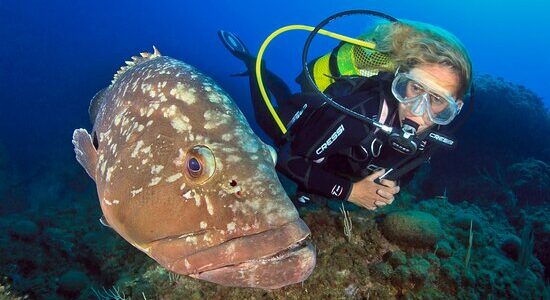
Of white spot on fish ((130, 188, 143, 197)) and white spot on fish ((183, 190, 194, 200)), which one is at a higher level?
white spot on fish ((183, 190, 194, 200))

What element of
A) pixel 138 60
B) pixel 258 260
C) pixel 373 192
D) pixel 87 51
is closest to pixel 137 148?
pixel 258 260

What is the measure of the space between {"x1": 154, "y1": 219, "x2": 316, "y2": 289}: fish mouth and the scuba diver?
101 inches

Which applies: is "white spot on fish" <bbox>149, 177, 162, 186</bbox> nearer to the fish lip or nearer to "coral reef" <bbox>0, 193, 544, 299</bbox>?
the fish lip

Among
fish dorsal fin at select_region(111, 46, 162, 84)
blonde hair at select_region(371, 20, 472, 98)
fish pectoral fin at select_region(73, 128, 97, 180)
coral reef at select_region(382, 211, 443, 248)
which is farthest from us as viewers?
coral reef at select_region(382, 211, 443, 248)

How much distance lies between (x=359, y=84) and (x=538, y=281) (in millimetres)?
3819

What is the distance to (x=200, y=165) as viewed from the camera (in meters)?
1.95

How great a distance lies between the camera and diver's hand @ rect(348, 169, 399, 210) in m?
4.14

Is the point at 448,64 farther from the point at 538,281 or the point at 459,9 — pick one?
the point at 459,9

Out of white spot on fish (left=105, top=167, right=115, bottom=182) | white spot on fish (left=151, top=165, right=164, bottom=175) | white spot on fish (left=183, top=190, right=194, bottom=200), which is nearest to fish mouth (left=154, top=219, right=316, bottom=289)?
white spot on fish (left=183, top=190, right=194, bottom=200)

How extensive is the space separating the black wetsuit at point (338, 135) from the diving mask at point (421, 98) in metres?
0.21

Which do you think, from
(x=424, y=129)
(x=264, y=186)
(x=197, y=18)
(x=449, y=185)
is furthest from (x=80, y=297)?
(x=197, y=18)

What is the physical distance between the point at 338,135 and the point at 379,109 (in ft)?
2.23

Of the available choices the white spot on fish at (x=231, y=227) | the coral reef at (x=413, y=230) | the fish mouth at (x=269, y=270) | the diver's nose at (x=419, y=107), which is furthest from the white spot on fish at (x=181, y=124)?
the coral reef at (x=413, y=230)

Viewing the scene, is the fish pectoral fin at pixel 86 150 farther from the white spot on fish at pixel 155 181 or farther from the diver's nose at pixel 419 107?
the diver's nose at pixel 419 107
